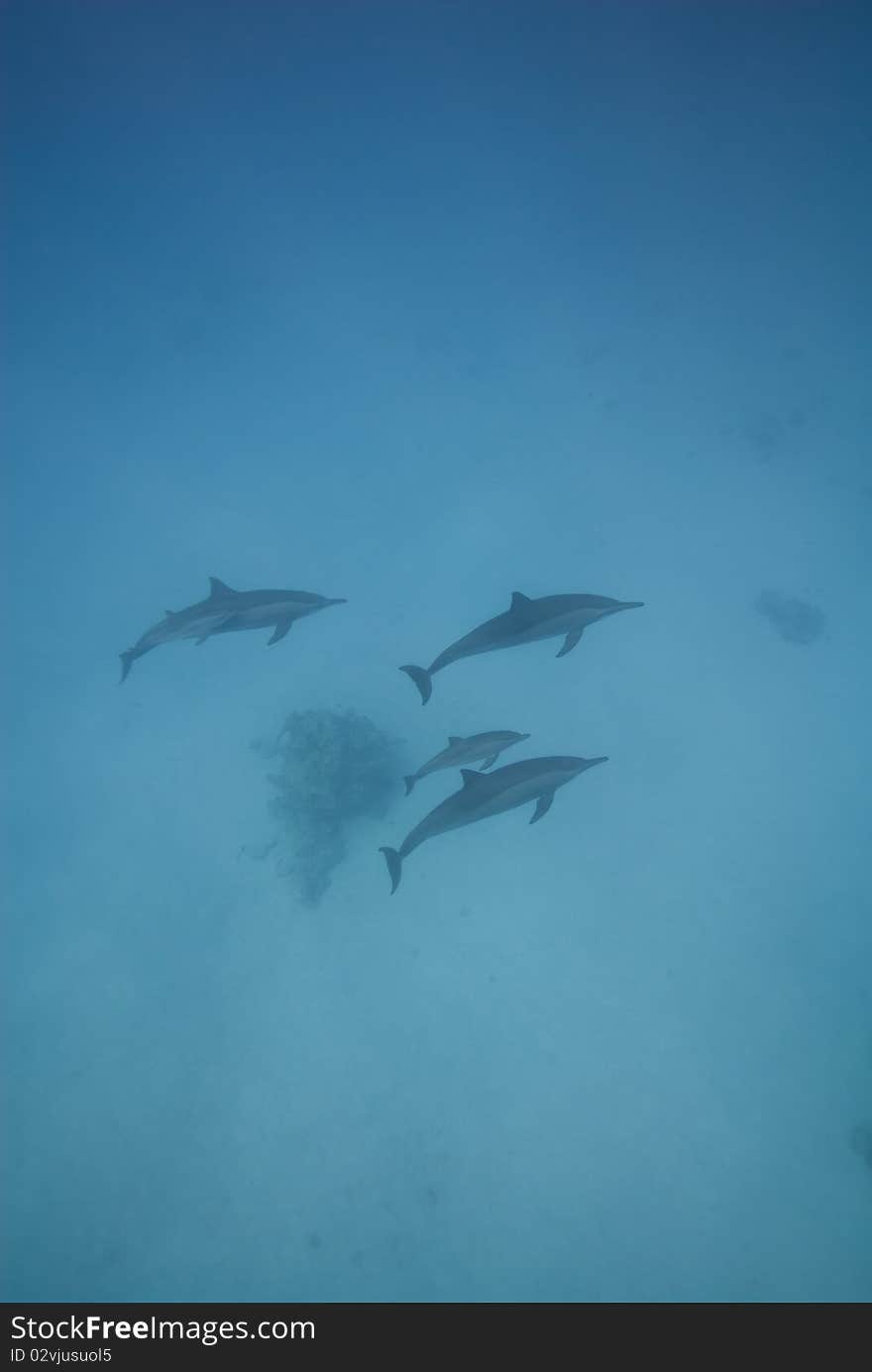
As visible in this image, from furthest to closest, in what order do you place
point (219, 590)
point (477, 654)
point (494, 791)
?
point (219, 590) → point (477, 654) → point (494, 791)

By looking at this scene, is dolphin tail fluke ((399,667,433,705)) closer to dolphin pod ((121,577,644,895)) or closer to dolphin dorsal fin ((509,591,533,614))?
dolphin pod ((121,577,644,895))

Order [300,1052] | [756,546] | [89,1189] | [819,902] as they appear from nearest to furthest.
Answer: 1. [89,1189]
2. [300,1052]
3. [819,902]
4. [756,546]

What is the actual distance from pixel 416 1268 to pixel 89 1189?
5020 mm

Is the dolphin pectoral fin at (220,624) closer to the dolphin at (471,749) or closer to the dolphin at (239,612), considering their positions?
the dolphin at (239,612)

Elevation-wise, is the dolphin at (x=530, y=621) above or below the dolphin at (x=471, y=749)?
above

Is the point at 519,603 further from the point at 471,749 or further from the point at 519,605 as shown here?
the point at 471,749

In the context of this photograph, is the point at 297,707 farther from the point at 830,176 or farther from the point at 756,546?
the point at 830,176

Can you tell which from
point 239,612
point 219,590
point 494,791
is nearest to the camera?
point 494,791

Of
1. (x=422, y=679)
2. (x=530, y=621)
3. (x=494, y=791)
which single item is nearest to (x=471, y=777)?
(x=494, y=791)

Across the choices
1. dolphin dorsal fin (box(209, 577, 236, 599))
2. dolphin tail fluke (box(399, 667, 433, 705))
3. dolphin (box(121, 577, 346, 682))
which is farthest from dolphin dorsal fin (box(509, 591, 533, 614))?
dolphin dorsal fin (box(209, 577, 236, 599))

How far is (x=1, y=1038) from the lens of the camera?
1106cm

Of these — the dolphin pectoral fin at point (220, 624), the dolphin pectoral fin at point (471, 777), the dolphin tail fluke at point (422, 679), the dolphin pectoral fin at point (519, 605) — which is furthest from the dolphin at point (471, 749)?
the dolphin pectoral fin at point (220, 624)

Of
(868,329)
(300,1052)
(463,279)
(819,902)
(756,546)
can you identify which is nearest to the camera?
(300,1052)

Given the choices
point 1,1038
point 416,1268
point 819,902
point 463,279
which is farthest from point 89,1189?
point 463,279
